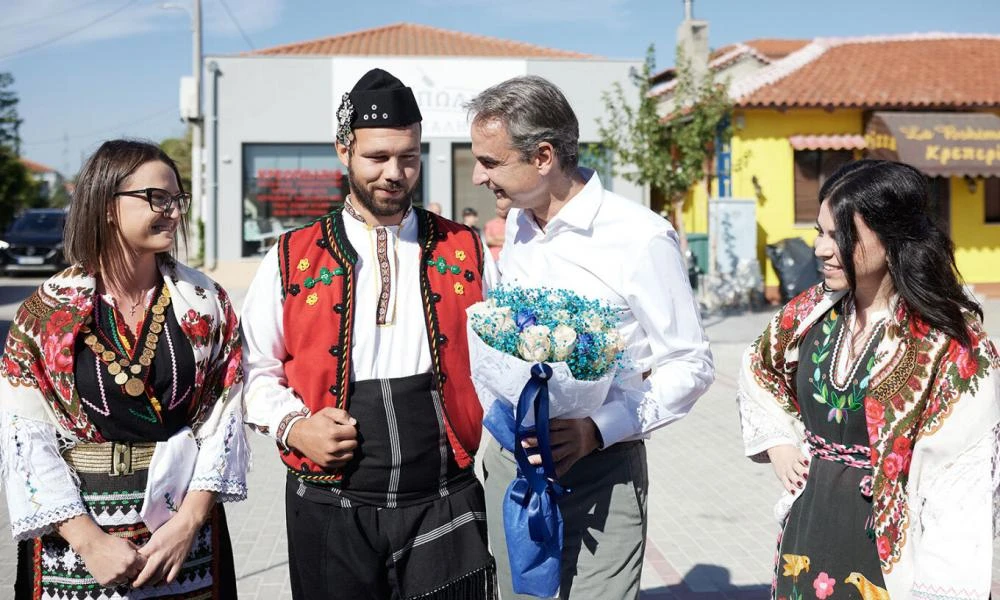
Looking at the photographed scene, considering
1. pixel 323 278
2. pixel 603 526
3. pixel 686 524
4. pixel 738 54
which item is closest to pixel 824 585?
pixel 603 526

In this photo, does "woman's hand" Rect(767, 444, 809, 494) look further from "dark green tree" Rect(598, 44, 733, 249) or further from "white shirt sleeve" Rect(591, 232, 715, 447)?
"dark green tree" Rect(598, 44, 733, 249)

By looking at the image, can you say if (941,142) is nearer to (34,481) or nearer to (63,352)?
(63,352)

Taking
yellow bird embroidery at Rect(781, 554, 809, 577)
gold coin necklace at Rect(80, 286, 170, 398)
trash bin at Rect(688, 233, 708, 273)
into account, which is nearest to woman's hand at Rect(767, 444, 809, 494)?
yellow bird embroidery at Rect(781, 554, 809, 577)

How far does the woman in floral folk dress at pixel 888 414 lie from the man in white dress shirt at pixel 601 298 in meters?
0.38

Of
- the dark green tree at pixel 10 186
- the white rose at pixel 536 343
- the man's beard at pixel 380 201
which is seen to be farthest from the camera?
the dark green tree at pixel 10 186

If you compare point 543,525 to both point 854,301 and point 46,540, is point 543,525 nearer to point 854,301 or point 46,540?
point 854,301

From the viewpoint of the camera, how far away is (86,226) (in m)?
2.47

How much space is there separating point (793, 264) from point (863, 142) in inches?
125

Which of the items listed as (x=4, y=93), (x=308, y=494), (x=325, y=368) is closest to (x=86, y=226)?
(x=325, y=368)

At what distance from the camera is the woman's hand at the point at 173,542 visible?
7.82 feet

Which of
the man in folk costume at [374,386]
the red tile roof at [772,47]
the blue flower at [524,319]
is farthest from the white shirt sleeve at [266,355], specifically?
the red tile roof at [772,47]

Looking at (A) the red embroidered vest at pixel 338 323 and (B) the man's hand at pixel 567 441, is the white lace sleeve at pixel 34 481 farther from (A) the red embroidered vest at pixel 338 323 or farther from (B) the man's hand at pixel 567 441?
(B) the man's hand at pixel 567 441

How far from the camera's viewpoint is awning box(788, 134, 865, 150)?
57.7 feet

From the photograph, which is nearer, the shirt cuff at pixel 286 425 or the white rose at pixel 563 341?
the white rose at pixel 563 341
